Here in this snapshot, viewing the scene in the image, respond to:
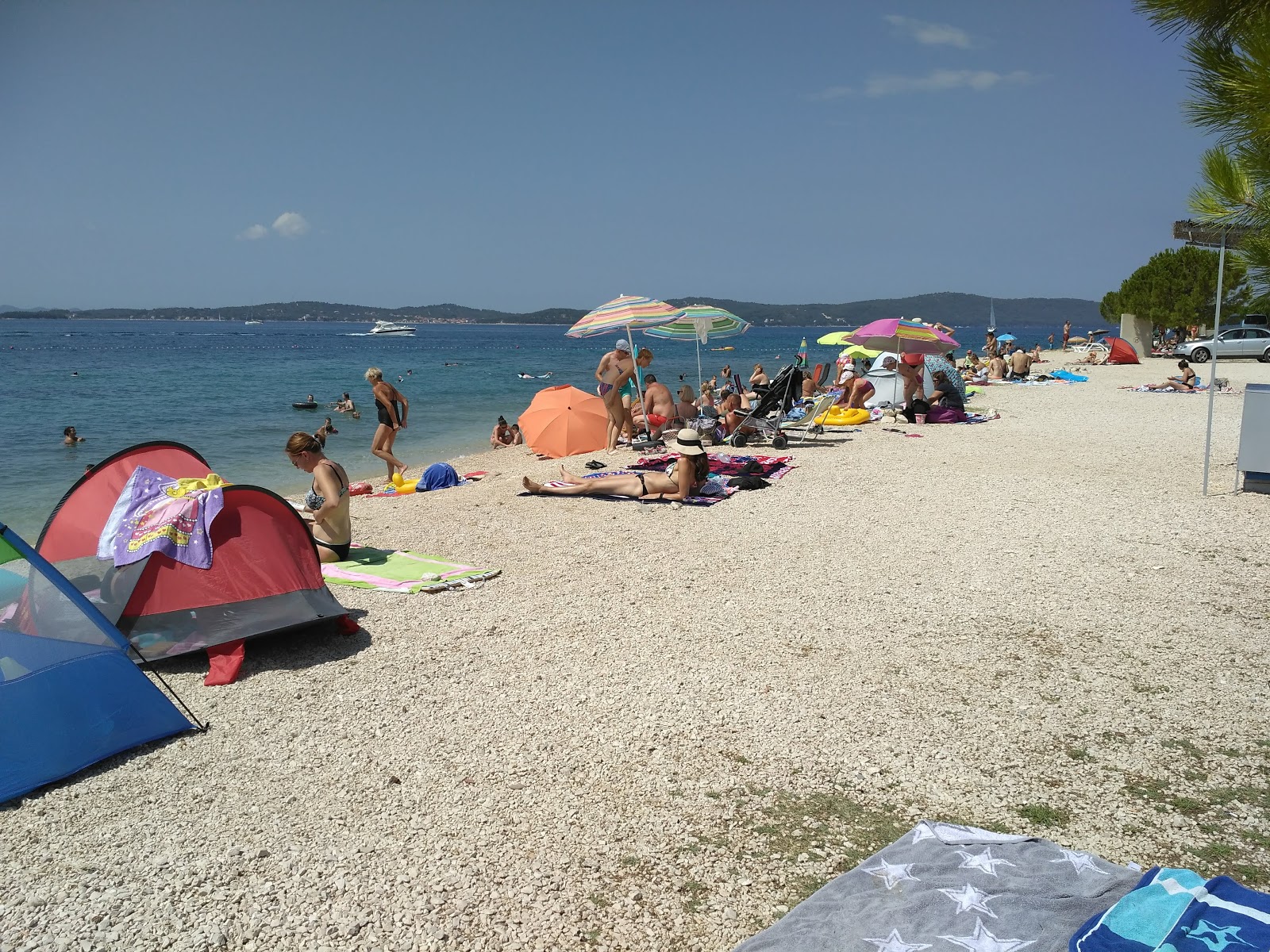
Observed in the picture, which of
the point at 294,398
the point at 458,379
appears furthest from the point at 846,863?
the point at 458,379

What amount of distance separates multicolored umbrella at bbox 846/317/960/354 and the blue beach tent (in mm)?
12236

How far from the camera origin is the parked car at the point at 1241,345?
92.3 feet

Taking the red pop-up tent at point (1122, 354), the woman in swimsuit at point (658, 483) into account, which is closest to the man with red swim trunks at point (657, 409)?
the woman in swimsuit at point (658, 483)

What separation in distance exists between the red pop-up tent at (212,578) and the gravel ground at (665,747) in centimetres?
24

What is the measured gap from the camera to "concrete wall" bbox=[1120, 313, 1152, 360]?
35.6 meters

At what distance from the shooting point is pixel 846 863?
3094 millimetres

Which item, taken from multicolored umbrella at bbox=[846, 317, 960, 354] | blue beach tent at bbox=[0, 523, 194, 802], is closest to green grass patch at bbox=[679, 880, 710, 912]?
blue beach tent at bbox=[0, 523, 194, 802]

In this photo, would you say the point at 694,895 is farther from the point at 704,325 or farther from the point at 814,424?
the point at 704,325

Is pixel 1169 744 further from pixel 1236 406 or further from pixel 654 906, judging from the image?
pixel 1236 406

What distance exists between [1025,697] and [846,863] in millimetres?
1746

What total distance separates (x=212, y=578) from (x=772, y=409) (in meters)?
9.32

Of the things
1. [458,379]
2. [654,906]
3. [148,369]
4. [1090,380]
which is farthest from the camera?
[148,369]

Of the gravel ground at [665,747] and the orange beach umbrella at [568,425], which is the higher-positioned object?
the orange beach umbrella at [568,425]

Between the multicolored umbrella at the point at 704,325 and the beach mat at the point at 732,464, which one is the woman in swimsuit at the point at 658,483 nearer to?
the beach mat at the point at 732,464
